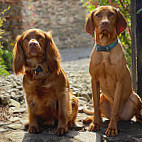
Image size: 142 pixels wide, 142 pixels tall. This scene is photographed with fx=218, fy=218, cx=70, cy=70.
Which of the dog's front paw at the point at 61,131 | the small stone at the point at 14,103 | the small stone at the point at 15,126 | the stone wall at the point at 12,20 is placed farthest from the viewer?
the stone wall at the point at 12,20

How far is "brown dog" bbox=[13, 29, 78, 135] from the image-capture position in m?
2.62

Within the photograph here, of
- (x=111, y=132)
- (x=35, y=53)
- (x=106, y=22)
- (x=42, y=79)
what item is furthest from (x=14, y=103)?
(x=106, y=22)

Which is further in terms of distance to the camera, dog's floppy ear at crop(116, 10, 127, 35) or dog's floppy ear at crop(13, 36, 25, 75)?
dog's floppy ear at crop(13, 36, 25, 75)

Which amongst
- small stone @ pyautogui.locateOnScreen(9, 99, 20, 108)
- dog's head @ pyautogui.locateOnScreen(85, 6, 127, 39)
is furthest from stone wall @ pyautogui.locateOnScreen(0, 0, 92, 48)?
dog's head @ pyautogui.locateOnScreen(85, 6, 127, 39)

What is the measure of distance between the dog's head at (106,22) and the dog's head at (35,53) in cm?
57

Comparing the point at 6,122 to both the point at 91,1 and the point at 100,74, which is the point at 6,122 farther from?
the point at 91,1

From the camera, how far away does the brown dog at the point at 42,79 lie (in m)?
2.62

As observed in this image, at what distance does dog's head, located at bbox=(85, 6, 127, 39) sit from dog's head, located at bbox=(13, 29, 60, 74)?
1.86ft

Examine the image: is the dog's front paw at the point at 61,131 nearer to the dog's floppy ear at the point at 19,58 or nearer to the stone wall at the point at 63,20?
the dog's floppy ear at the point at 19,58

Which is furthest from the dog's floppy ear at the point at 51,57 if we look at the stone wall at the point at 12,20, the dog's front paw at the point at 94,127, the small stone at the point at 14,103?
the stone wall at the point at 12,20

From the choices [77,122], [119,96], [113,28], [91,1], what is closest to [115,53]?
[113,28]

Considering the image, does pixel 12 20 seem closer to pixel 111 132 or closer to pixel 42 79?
pixel 42 79

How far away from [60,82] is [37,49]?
0.49 meters

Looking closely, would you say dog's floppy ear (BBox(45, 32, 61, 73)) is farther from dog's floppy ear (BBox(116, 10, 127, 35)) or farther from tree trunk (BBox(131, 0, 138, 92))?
tree trunk (BBox(131, 0, 138, 92))
